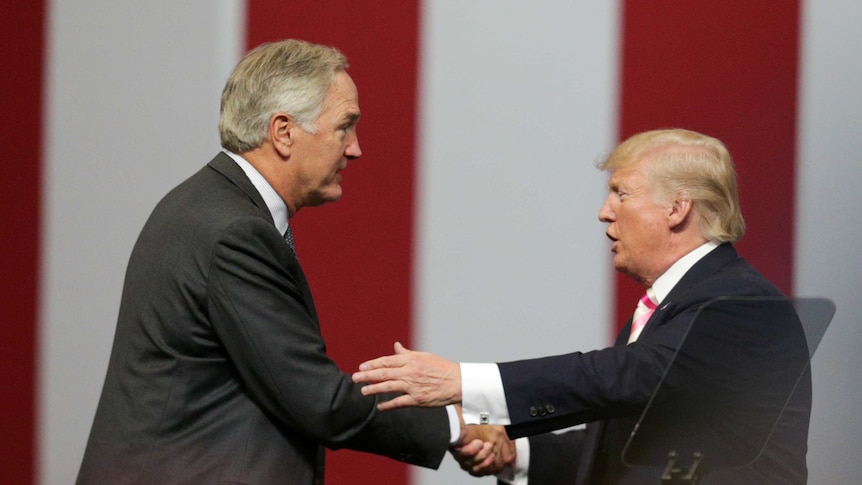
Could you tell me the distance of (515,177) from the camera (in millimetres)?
2184

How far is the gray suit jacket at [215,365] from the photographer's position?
1.38 m

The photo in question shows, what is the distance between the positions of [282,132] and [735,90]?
103 centimetres

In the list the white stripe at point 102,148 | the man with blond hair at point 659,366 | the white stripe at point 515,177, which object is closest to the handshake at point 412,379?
the man with blond hair at point 659,366

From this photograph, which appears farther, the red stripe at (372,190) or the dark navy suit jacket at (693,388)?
the red stripe at (372,190)

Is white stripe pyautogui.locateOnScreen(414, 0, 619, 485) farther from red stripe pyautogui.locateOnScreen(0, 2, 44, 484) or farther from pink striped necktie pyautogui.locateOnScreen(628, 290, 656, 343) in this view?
red stripe pyautogui.locateOnScreen(0, 2, 44, 484)

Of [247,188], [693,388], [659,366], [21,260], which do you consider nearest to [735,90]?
[659,366]

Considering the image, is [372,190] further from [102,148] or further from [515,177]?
[102,148]

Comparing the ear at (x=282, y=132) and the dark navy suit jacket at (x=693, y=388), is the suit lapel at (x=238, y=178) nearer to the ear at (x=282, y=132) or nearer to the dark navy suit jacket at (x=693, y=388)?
the ear at (x=282, y=132)

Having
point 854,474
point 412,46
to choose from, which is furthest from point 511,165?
point 854,474

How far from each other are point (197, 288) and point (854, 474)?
32.8 inches

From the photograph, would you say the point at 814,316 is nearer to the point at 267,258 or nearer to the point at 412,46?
the point at 267,258

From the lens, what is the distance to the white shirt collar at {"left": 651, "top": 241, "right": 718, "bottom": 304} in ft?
5.19

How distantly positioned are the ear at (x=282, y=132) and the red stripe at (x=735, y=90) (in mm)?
→ 868

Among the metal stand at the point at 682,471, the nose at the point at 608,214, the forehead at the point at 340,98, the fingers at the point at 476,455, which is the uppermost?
the forehead at the point at 340,98
